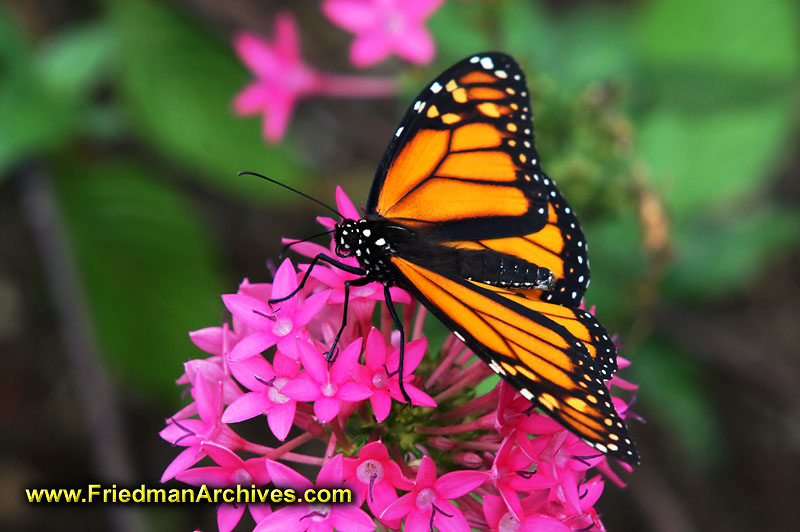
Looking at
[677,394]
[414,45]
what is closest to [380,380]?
[414,45]

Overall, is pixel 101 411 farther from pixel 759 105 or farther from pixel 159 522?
pixel 759 105

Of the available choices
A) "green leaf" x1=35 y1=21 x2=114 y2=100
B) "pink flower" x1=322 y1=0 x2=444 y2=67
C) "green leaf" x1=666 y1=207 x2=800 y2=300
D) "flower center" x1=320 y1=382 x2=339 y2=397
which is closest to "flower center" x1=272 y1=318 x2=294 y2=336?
"flower center" x1=320 y1=382 x2=339 y2=397

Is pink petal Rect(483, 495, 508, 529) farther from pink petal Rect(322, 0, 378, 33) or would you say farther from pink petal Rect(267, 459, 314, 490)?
pink petal Rect(322, 0, 378, 33)

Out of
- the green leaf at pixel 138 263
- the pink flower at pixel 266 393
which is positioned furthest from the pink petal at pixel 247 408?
the green leaf at pixel 138 263

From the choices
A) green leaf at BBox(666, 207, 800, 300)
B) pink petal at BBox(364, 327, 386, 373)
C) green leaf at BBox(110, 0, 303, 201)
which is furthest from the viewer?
green leaf at BBox(110, 0, 303, 201)

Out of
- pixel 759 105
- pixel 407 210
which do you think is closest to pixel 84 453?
pixel 407 210

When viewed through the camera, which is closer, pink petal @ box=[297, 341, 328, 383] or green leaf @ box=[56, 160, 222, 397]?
pink petal @ box=[297, 341, 328, 383]

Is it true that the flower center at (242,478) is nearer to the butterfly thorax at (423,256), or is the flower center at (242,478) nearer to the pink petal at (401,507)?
the pink petal at (401,507)
